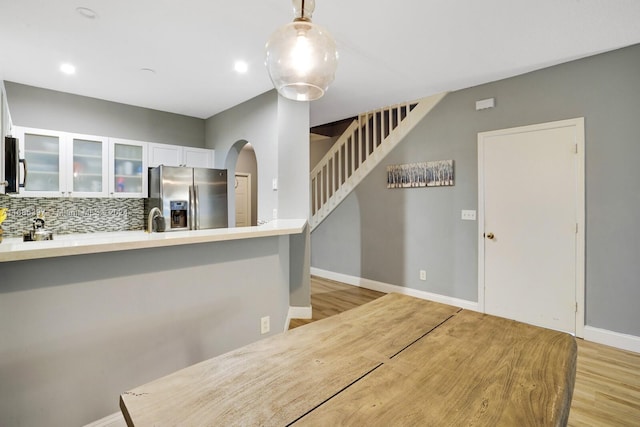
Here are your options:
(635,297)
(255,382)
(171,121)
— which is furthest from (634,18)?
(171,121)

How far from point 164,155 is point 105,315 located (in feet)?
9.75

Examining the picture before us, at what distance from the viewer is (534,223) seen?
3.12 meters

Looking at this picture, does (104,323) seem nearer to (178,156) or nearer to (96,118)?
(178,156)

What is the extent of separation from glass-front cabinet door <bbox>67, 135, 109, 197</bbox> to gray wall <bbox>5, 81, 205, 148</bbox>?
0.93ft

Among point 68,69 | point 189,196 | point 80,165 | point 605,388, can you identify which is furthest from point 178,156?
point 605,388

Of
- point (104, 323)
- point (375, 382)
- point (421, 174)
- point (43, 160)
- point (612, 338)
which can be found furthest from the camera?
point (421, 174)

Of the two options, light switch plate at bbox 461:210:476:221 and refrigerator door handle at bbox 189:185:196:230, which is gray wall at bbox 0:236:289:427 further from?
light switch plate at bbox 461:210:476:221

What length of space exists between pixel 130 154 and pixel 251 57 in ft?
7.25

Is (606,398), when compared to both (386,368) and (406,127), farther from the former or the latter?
(406,127)

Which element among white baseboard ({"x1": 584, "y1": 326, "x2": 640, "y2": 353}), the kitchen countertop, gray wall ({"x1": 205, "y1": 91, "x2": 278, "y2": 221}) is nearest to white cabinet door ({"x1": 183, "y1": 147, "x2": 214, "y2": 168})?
gray wall ({"x1": 205, "y1": 91, "x2": 278, "y2": 221})

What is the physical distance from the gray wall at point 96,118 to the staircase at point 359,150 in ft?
6.89

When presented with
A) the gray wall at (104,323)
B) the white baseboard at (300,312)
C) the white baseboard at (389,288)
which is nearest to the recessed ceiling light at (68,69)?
the gray wall at (104,323)

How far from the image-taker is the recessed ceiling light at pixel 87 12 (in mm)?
2055

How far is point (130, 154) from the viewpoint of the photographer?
388 cm
